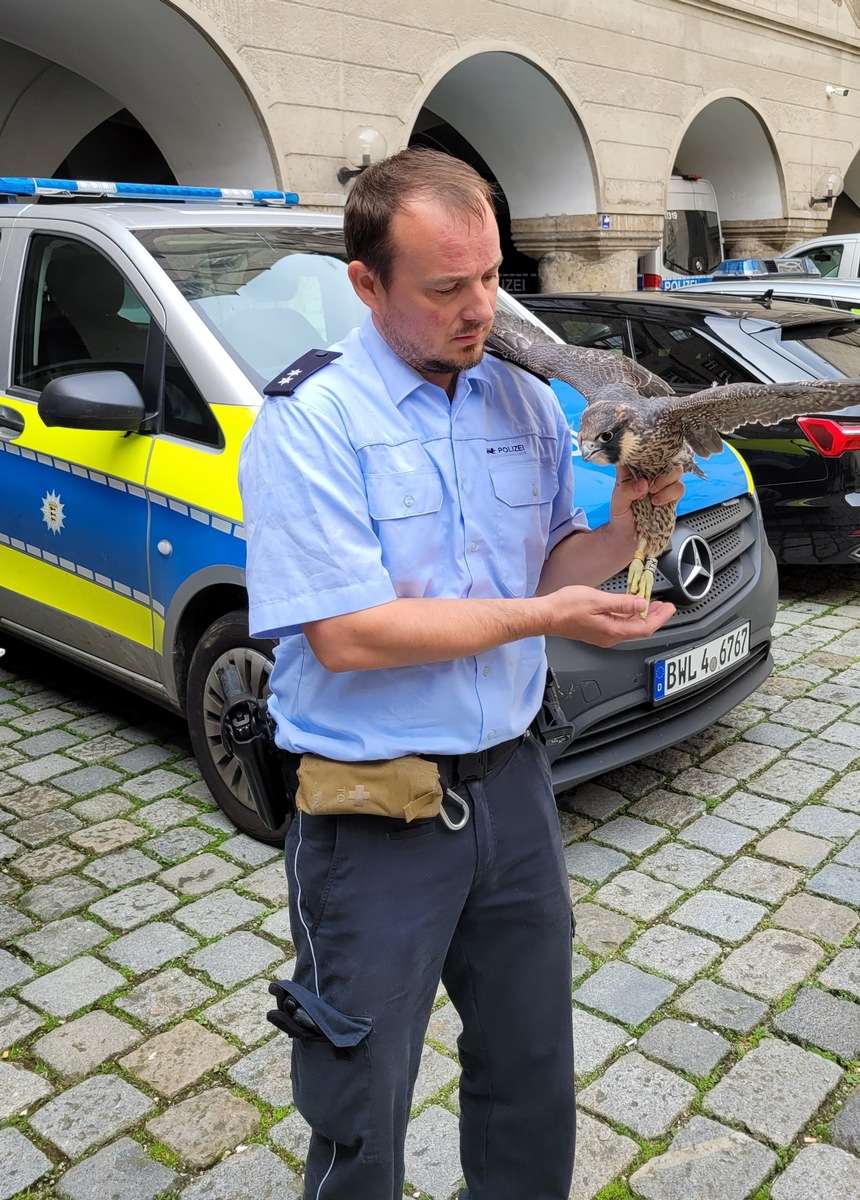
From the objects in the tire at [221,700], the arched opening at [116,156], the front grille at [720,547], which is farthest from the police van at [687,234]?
the tire at [221,700]

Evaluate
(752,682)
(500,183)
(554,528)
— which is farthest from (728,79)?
(554,528)

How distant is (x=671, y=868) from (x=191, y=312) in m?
2.58

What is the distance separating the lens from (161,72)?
1038 centimetres

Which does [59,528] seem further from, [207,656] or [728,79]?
[728,79]

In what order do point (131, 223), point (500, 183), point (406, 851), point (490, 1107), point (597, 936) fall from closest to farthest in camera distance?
point (406, 851)
point (490, 1107)
point (597, 936)
point (131, 223)
point (500, 183)

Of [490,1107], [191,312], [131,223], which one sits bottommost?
[490,1107]

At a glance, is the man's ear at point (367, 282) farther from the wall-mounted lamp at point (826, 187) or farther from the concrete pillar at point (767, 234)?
the wall-mounted lamp at point (826, 187)

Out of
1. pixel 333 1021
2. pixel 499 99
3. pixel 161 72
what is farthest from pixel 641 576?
pixel 499 99

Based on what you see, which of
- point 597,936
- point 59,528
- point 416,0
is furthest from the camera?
point 416,0

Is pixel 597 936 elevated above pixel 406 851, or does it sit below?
below

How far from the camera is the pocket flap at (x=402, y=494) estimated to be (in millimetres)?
1799

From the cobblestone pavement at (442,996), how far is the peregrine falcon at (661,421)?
4.89ft

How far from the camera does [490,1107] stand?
2150 millimetres

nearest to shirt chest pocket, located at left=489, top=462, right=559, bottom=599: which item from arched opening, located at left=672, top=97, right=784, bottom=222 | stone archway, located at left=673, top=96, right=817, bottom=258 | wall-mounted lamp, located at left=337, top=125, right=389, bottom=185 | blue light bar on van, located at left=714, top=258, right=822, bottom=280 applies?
blue light bar on van, located at left=714, top=258, right=822, bottom=280
